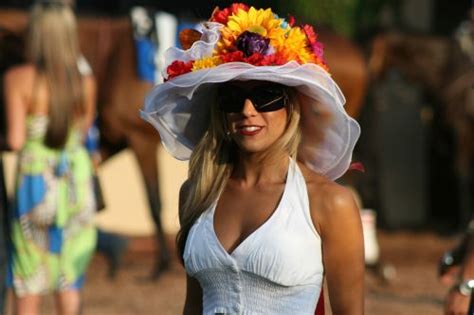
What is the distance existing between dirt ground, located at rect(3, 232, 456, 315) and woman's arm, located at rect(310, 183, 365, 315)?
225 inches

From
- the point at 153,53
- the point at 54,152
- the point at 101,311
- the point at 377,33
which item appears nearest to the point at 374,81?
the point at 377,33

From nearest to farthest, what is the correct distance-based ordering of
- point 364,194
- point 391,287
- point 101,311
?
point 101,311, point 391,287, point 364,194

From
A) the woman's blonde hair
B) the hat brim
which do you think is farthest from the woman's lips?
the woman's blonde hair

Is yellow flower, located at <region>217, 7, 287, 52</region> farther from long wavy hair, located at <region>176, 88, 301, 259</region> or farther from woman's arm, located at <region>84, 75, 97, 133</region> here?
woman's arm, located at <region>84, 75, 97, 133</region>

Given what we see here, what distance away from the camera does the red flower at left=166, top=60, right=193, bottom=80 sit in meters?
4.10

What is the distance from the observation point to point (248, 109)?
13.2 ft

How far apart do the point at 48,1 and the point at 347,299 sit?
3.97 m

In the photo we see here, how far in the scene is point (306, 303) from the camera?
3902 millimetres

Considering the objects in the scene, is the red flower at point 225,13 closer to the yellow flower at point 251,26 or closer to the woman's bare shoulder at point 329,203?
the yellow flower at point 251,26

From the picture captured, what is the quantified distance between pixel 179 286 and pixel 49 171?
3660mm

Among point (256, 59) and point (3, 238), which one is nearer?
point (256, 59)

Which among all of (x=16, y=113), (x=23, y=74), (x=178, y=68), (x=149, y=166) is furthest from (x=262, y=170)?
(x=149, y=166)

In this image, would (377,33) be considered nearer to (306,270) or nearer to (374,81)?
(374,81)

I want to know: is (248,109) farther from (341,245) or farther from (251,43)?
(341,245)
